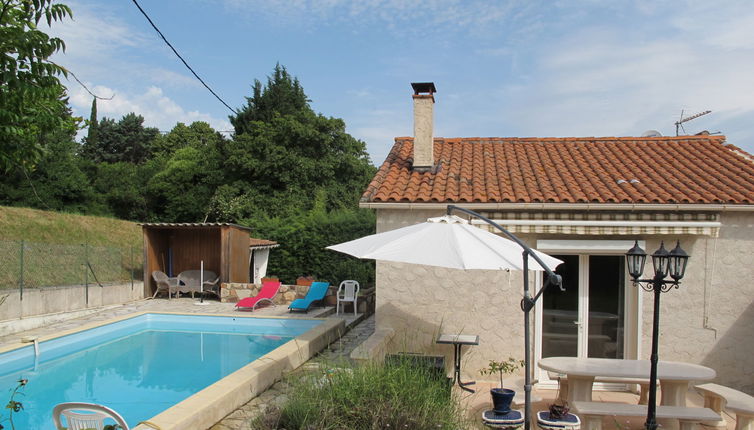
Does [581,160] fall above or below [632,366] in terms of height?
above

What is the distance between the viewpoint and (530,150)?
16344 millimetres

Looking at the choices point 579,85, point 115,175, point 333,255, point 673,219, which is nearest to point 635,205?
point 673,219

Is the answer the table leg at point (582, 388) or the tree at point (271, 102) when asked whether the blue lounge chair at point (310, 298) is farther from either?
the tree at point (271, 102)

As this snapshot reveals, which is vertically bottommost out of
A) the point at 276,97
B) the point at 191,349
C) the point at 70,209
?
the point at 191,349

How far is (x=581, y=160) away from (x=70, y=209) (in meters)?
41.2

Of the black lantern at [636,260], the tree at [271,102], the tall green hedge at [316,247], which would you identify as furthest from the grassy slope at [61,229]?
the black lantern at [636,260]

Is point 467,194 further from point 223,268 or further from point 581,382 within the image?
point 223,268

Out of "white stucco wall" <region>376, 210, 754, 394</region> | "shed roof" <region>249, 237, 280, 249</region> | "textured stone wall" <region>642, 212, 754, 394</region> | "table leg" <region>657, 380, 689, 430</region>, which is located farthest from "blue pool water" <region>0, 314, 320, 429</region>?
"textured stone wall" <region>642, 212, 754, 394</region>

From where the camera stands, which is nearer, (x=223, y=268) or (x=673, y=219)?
(x=673, y=219)

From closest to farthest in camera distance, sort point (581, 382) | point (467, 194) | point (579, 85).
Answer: point (581, 382) → point (467, 194) → point (579, 85)

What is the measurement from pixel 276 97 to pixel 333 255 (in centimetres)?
2552

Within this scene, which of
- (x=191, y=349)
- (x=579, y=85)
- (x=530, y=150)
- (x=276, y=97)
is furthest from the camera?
(x=276, y=97)

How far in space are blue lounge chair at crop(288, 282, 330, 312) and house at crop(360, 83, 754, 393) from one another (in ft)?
31.5

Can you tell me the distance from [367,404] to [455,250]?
2427mm
